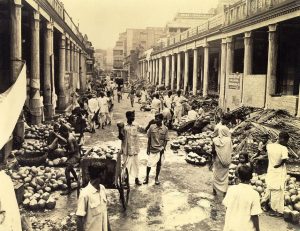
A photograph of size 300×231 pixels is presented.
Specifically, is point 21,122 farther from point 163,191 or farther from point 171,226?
point 171,226

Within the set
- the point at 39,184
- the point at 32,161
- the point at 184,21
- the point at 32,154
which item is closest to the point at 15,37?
the point at 32,154

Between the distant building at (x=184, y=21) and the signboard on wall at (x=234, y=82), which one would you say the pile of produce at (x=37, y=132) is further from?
the distant building at (x=184, y=21)

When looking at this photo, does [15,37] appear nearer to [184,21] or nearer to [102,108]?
[102,108]

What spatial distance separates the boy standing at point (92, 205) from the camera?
181 inches

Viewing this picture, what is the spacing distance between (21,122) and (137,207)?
6596mm

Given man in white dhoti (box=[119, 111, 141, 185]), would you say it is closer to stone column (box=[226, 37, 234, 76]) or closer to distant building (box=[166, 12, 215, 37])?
stone column (box=[226, 37, 234, 76])

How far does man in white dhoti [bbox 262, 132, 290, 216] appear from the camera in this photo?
7.31m

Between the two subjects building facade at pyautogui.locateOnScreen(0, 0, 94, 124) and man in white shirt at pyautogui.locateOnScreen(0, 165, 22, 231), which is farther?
building facade at pyautogui.locateOnScreen(0, 0, 94, 124)

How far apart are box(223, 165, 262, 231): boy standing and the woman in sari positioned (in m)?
3.57

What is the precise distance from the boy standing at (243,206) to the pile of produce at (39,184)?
14.2 feet

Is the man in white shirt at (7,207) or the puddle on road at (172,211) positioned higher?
the man in white shirt at (7,207)

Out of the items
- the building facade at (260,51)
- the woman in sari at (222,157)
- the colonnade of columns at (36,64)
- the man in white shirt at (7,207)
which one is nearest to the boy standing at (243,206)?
the man in white shirt at (7,207)

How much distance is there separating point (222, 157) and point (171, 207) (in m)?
1.59

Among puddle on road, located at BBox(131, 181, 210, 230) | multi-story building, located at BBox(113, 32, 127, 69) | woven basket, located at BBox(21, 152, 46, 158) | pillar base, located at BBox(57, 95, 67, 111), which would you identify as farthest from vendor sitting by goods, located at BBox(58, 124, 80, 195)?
multi-story building, located at BBox(113, 32, 127, 69)
